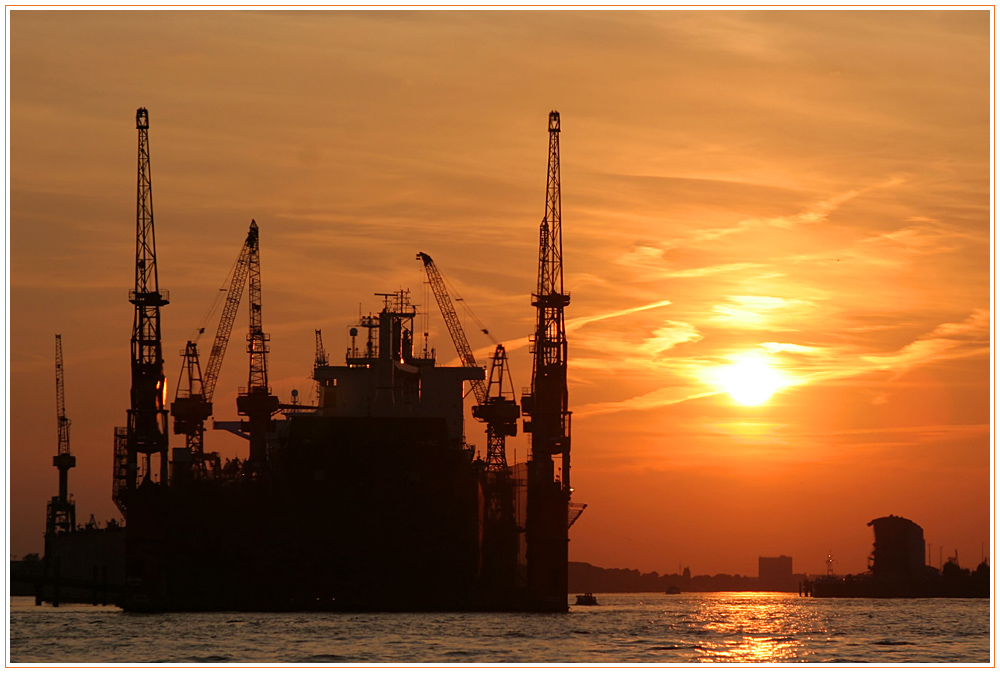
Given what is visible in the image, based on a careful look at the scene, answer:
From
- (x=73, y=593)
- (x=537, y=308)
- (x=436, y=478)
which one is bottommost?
(x=73, y=593)

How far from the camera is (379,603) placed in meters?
102

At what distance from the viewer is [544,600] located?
11162cm

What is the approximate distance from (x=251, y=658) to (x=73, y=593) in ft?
385

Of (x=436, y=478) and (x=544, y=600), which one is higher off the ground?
(x=436, y=478)

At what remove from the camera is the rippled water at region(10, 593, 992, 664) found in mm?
74188

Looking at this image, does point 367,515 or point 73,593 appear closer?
point 367,515

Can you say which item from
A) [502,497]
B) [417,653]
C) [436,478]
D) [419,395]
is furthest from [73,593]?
[417,653]

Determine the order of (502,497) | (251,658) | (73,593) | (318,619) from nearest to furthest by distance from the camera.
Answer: (251,658), (318,619), (502,497), (73,593)

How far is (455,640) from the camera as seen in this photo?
80.3 meters

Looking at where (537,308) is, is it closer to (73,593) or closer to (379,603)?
(379,603)

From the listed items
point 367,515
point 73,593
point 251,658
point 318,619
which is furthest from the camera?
point 73,593

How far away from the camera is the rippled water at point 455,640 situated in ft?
243
